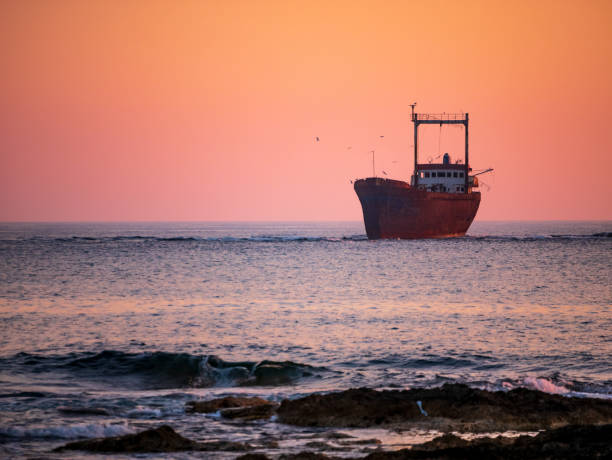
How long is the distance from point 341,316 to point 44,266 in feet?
118

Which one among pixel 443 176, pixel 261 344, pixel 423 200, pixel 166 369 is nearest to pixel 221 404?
pixel 166 369

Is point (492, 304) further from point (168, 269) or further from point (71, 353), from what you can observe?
point (168, 269)

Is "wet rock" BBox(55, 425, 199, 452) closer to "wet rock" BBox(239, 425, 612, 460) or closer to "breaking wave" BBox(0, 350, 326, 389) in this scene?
"wet rock" BBox(239, 425, 612, 460)

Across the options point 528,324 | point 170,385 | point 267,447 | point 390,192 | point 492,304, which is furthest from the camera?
point 390,192

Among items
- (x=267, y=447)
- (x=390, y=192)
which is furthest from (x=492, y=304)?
(x=390, y=192)

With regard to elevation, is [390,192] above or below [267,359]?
above

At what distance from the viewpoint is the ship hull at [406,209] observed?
273 ft

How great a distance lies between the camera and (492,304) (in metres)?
32.1

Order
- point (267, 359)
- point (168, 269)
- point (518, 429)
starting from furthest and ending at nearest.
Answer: point (168, 269), point (267, 359), point (518, 429)

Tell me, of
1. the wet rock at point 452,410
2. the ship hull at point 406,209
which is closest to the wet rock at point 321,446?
the wet rock at point 452,410

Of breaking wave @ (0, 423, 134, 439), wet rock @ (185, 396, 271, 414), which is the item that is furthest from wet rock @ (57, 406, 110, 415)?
wet rock @ (185, 396, 271, 414)

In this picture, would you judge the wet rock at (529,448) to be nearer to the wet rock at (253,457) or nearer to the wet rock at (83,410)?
the wet rock at (253,457)

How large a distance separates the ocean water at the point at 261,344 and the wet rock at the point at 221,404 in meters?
0.28

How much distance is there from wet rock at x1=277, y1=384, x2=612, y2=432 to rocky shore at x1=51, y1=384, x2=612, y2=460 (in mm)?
15
